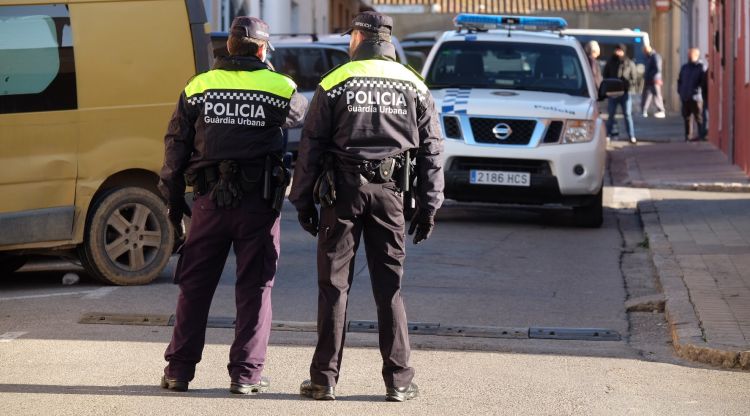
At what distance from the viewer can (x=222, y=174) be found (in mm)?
6426

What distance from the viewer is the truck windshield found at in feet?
48.0

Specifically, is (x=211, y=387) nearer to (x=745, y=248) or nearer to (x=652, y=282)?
(x=652, y=282)

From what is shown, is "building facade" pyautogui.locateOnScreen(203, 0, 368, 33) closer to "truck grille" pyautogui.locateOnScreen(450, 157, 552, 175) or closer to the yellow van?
"truck grille" pyautogui.locateOnScreen(450, 157, 552, 175)

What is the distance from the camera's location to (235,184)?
645 centimetres

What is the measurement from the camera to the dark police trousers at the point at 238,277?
6520 millimetres

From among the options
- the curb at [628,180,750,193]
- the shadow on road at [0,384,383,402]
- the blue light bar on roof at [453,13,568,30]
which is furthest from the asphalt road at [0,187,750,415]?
the curb at [628,180,750,193]

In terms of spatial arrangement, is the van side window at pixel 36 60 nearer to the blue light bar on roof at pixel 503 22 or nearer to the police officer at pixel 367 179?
the police officer at pixel 367 179

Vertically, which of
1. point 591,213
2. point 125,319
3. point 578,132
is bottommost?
point 591,213

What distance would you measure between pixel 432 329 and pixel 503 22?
308 inches

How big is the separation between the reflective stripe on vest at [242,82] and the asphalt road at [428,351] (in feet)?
4.52

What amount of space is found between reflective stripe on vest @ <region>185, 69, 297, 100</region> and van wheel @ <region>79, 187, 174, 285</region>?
11.0 feet

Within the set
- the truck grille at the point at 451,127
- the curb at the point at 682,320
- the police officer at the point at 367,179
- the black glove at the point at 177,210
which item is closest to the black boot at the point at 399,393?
the police officer at the point at 367,179

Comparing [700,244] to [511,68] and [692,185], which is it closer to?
[511,68]

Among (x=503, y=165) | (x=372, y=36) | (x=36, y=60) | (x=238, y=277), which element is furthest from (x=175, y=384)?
(x=503, y=165)
